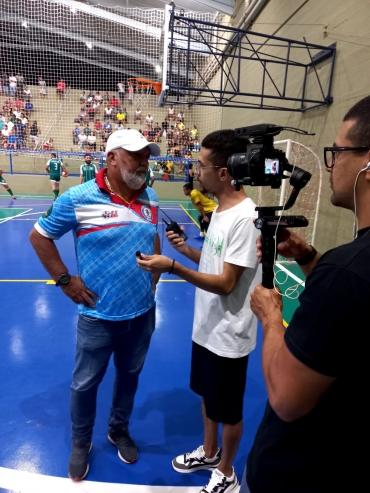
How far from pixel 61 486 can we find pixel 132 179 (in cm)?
180

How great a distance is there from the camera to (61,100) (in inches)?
688

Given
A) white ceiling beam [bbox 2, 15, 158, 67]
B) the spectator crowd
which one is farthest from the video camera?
white ceiling beam [bbox 2, 15, 158, 67]

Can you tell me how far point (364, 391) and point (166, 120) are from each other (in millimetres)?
17602

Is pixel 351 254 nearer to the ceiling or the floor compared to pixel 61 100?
nearer to the floor

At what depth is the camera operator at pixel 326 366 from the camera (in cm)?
69

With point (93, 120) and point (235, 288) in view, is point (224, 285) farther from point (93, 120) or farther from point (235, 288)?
point (93, 120)

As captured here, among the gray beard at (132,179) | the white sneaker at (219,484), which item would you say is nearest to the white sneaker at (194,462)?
the white sneaker at (219,484)

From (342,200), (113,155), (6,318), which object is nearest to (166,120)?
(6,318)

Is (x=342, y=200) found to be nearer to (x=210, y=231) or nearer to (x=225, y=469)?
(x=210, y=231)

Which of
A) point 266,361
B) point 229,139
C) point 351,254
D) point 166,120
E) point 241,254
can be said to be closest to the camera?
point 351,254

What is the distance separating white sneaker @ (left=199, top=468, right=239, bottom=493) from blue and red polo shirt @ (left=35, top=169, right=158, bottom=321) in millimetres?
1014

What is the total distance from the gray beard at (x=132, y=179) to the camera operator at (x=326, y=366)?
111 centimetres

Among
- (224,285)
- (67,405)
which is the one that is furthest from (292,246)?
(67,405)

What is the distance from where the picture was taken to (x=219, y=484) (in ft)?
5.91
